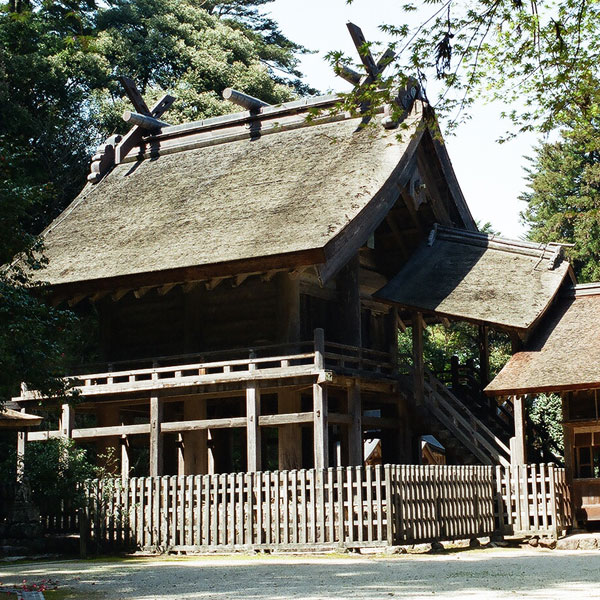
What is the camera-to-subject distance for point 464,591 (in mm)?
11672

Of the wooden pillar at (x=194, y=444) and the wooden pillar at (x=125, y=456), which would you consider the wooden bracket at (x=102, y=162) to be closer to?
the wooden pillar at (x=125, y=456)

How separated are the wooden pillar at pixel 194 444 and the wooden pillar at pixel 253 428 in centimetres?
316

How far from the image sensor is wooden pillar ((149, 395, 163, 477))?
80.7 ft

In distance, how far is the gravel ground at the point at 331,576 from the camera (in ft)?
38.7

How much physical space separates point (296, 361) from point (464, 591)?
14182 mm

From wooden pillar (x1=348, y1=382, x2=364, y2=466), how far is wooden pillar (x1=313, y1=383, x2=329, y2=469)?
4.08ft

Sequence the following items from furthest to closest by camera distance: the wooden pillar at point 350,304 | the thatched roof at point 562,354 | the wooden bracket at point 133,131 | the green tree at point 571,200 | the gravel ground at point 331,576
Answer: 1. the green tree at point 571,200
2. the wooden bracket at point 133,131
3. the wooden pillar at point 350,304
4. the thatched roof at point 562,354
5. the gravel ground at point 331,576

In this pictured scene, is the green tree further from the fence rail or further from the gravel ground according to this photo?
the gravel ground

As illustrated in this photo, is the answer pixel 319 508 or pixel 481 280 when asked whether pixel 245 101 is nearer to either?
pixel 481 280

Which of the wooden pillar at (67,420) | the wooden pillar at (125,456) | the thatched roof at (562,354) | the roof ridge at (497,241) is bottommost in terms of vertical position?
the wooden pillar at (125,456)

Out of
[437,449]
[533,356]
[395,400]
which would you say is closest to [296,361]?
[395,400]

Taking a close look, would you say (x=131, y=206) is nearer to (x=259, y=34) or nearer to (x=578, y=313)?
(x=578, y=313)

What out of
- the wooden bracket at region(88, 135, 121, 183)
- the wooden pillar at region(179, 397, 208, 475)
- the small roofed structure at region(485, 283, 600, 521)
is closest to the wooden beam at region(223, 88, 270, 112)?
the wooden bracket at region(88, 135, 121, 183)

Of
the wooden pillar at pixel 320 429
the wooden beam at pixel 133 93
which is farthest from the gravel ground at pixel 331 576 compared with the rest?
the wooden beam at pixel 133 93
